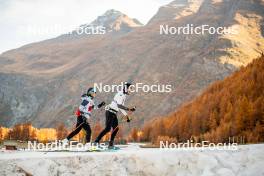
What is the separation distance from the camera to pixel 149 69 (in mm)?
76562

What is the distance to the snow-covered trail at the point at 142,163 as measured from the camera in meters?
9.70

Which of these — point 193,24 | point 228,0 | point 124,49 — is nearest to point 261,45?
point 193,24

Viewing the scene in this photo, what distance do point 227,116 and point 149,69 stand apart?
195 ft

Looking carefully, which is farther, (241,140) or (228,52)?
(228,52)

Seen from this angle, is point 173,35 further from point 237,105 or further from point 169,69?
point 237,105

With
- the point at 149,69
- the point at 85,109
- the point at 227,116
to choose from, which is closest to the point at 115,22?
the point at 149,69

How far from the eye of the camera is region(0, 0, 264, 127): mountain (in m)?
65.9

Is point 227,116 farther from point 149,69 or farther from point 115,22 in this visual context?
point 115,22

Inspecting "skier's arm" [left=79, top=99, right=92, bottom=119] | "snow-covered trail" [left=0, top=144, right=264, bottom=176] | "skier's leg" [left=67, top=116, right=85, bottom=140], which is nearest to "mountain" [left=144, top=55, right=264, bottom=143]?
"snow-covered trail" [left=0, top=144, right=264, bottom=176]

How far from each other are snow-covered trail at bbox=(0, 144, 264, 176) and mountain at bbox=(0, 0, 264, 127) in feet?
165

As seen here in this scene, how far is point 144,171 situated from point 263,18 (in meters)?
79.4

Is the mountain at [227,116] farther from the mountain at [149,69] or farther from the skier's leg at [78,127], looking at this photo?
the mountain at [149,69]

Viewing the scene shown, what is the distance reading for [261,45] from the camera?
74.3m

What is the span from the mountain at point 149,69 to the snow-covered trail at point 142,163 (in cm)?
5034
